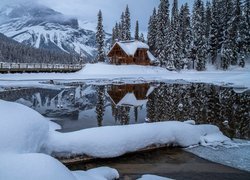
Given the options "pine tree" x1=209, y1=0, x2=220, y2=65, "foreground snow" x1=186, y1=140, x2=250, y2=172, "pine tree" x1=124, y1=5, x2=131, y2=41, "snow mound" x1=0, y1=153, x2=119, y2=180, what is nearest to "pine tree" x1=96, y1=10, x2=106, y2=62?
"pine tree" x1=124, y1=5, x2=131, y2=41

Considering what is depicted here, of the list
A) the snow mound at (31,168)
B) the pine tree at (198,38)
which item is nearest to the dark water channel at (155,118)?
the snow mound at (31,168)

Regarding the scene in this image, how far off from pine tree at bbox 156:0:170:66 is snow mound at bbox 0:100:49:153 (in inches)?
2371

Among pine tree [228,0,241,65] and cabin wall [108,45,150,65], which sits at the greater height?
pine tree [228,0,241,65]

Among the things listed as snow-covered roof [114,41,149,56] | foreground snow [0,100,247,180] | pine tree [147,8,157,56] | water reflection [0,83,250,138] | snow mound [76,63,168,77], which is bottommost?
water reflection [0,83,250,138]

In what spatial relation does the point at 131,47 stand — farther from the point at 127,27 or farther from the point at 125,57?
the point at 127,27

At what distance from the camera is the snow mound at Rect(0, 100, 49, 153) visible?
6570mm

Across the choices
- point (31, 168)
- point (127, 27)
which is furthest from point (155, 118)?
point (127, 27)

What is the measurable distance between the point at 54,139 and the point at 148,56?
61.3 m

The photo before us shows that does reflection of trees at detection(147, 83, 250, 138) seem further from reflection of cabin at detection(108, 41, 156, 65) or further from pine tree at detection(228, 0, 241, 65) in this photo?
pine tree at detection(228, 0, 241, 65)

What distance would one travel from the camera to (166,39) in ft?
224

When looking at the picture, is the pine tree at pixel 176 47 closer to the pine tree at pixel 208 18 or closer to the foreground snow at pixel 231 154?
the pine tree at pixel 208 18

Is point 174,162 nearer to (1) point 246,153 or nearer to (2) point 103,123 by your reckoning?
(1) point 246,153

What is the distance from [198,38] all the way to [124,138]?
6122 cm

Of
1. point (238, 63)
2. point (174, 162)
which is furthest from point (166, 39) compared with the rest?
point (174, 162)
